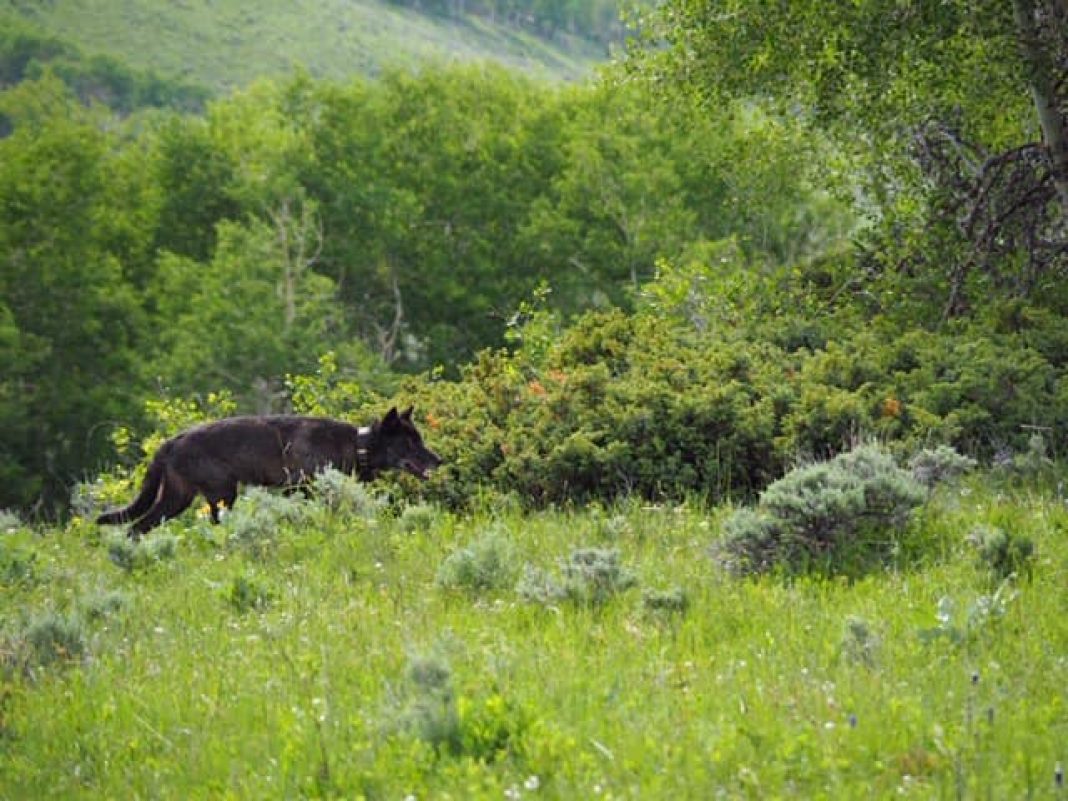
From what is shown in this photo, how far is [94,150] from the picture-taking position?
5641cm

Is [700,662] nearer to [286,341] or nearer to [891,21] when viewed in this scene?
[891,21]

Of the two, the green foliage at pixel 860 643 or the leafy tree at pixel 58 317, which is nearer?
the green foliage at pixel 860 643

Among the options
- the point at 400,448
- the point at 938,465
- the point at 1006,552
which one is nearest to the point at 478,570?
the point at 1006,552

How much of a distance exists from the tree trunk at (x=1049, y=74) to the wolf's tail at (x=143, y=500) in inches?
372

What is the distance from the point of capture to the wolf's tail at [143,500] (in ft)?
38.5

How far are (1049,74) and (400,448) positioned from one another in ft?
25.0

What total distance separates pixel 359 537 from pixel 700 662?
4140 mm

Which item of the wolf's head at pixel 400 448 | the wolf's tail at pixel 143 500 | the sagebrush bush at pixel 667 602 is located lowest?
the wolf's tail at pixel 143 500

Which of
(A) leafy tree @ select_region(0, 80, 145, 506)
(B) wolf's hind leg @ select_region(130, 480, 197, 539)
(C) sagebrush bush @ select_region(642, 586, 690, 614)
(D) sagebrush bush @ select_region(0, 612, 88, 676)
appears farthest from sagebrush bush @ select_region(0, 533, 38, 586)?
(A) leafy tree @ select_region(0, 80, 145, 506)

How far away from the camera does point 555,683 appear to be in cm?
543

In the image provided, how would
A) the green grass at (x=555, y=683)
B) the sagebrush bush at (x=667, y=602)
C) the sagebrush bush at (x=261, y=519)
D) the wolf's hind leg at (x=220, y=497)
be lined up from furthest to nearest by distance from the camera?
1. the wolf's hind leg at (x=220, y=497)
2. the sagebrush bush at (x=261, y=519)
3. the sagebrush bush at (x=667, y=602)
4. the green grass at (x=555, y=683)

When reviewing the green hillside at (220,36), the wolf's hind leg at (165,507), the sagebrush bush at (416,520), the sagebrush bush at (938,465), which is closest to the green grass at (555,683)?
the sagebrush bush at (938,465)

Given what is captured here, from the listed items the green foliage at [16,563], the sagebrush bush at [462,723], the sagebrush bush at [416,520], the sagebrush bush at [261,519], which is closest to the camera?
the sagebrush bush at [462,723]

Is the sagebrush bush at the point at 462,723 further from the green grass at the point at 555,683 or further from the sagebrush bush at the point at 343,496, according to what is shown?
the sagebrush bush at the point at 343,496
